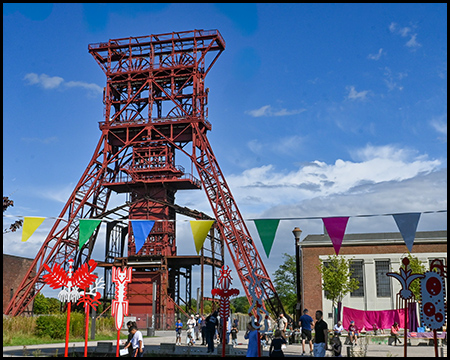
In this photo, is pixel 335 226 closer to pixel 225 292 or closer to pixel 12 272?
pixel 225 292

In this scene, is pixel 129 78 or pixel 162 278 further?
pixel 129 78

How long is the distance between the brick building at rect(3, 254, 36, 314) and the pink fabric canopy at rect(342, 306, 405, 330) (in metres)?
26.3

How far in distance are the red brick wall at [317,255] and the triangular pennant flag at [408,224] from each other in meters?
20.3

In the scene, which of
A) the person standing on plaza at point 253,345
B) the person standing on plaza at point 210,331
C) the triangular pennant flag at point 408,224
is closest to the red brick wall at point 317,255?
the person standing on plaza at point 210,331

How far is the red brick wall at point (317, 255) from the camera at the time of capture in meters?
36.0

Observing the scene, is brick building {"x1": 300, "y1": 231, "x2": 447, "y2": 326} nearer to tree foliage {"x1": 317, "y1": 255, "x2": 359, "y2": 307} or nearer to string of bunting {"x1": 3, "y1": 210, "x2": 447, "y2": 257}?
tree foliage {"x1": 317, "y1": 255, "x2": 359, "y2": 307}

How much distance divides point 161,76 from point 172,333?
21098mm

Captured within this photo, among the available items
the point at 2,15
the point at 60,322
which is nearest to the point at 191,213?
the point at 60,322

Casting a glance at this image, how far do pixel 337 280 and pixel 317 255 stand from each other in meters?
3.71

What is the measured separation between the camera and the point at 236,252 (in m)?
39.0

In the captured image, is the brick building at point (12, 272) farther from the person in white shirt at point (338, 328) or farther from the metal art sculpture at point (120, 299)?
the metal art sculpture at point (120, 299)

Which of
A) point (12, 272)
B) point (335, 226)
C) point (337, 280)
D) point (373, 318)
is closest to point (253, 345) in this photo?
point (335, 226)

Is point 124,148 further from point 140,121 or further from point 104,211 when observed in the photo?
point 104,211

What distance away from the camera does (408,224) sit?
53.6 feet
